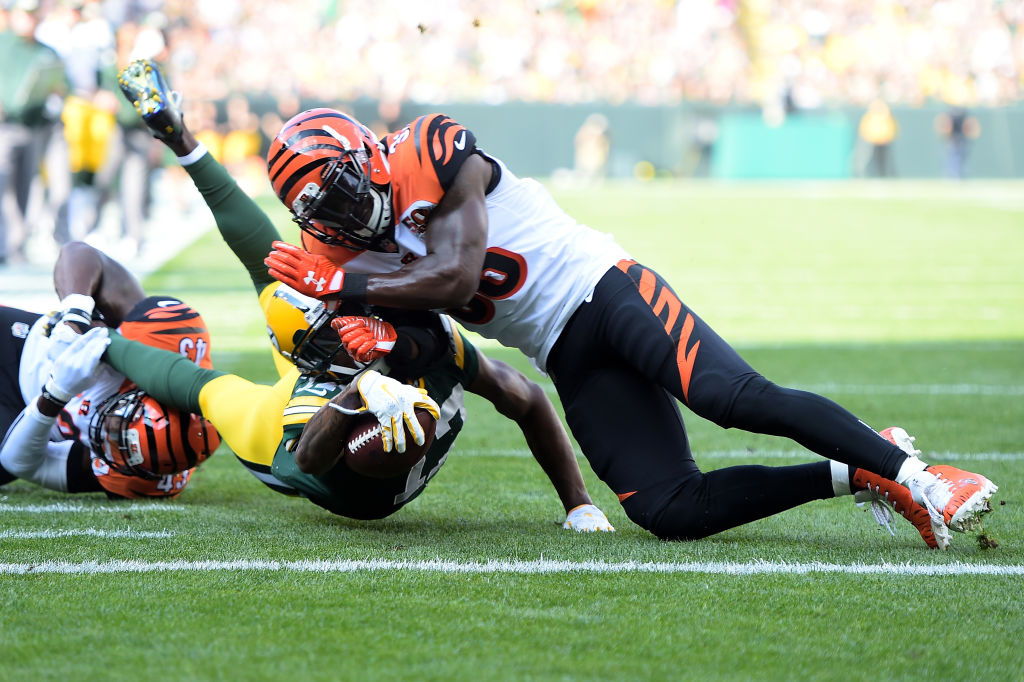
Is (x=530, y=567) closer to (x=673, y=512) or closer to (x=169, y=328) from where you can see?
(x=673, y=512)

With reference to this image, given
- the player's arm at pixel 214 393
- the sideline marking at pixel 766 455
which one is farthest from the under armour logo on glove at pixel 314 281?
the sideline marking at pixel 766 455

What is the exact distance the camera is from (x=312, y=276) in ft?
10.6

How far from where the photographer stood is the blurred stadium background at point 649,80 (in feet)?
90.2

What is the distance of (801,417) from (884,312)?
24.1ft

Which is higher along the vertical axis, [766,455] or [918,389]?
[766,455]

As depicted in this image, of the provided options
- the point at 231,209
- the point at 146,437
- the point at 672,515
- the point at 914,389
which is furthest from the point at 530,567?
the point at 914,389

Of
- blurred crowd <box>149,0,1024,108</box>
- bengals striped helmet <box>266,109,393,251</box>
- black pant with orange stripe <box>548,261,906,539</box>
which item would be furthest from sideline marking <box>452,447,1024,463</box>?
blurred crowd <box>149,0,1024,108</box>

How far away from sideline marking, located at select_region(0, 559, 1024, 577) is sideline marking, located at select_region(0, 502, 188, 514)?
0.82 m

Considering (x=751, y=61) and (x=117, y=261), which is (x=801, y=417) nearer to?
(x=117, y=261)

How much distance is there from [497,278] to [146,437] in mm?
1315

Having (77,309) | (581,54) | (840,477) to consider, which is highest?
(581,54)

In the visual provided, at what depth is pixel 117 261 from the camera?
4773 millimetres

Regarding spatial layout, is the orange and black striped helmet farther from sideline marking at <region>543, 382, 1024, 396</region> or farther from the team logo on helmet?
sideline marking at <region>543, 382, 1024, 396</region>

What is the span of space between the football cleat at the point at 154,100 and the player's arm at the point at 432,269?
0.86 meters
